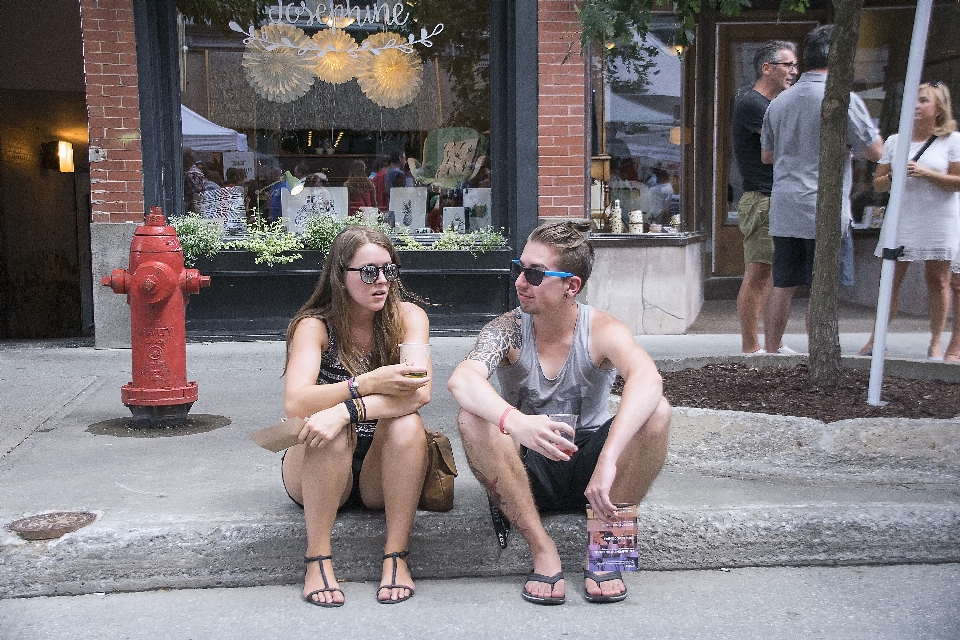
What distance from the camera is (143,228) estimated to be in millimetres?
4863

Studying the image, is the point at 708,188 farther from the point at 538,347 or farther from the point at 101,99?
the point at 538,347

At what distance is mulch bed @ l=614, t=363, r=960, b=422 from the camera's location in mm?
4398

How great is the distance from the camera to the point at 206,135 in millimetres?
8000

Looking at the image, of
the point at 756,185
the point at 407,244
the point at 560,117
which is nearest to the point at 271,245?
the point at 407,244

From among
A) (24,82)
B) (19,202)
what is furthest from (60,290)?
(24,82)

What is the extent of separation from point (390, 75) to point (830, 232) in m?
4.44

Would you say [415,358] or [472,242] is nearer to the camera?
[415,358]

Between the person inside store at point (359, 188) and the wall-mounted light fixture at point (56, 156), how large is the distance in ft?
18.6

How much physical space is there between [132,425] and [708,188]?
22.5 ft

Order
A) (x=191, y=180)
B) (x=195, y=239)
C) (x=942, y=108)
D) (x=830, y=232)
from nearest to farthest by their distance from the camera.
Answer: (x=830, y=232), (x=942, y=108), (x=195, y=239), (x=191, y=180)

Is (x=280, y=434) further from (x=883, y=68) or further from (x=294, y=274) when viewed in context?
(x=883, y=68)

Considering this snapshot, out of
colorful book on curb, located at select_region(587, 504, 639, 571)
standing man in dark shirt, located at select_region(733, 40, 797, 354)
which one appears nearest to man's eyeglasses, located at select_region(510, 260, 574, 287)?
colorful book on curb, located at select_region(587, 504, 639, 571)

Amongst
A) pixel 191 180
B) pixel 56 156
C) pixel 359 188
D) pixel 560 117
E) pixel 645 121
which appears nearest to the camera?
pixel 560 117

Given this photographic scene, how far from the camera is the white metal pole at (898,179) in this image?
14.4 ft
